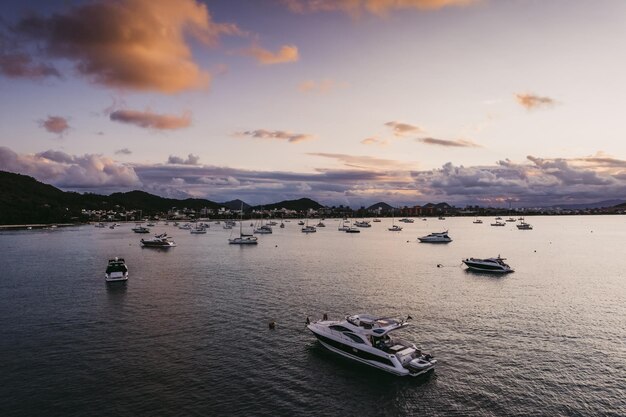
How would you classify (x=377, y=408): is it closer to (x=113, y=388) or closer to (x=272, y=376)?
(x=272, y=376)

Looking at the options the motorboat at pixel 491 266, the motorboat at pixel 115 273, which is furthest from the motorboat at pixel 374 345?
the motorboat at pixel 491 266

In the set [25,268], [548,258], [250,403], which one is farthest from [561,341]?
[25,268]

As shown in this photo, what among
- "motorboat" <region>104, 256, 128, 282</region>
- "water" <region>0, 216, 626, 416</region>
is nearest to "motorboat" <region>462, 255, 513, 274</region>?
"water" <region>0, 216, 626, 416</region>

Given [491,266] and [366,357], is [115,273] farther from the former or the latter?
[491,266]

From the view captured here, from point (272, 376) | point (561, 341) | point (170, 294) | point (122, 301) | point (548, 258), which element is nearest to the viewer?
point (272, 376)

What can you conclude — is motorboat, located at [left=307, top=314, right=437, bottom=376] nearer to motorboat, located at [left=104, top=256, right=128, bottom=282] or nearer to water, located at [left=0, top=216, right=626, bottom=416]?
water, located at [left=0, top=216, right=626, bottom=416]

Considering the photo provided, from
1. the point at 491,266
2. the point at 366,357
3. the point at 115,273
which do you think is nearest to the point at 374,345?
the point at 366,357
